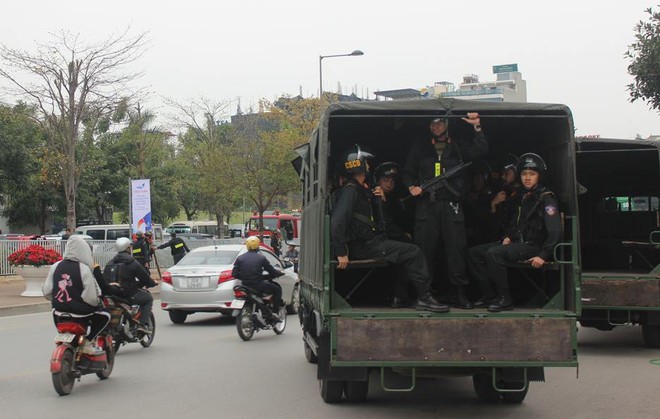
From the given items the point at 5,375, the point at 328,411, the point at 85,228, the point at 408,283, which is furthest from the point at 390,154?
the point at 85,228

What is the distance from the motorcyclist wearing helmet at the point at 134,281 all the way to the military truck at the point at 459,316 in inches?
141

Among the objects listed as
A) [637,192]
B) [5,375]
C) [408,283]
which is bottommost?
[5,375]

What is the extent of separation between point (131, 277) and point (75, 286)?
2.65m

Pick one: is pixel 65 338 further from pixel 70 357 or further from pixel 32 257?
pixel 32 257

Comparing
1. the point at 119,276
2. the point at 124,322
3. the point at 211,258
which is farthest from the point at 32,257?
the point at 119,276

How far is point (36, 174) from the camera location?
45.6 m

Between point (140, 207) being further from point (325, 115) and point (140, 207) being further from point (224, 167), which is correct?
point (325, 115)

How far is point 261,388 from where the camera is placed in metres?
9.22

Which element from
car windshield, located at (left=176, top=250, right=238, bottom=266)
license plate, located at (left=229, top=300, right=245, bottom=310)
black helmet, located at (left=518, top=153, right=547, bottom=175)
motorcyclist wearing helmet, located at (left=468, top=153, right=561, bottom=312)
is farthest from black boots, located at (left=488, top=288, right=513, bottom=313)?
car windshield, located at (left=176, top=250, right=238, bottom=266)

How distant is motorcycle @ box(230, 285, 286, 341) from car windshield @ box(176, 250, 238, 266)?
282 centimetres

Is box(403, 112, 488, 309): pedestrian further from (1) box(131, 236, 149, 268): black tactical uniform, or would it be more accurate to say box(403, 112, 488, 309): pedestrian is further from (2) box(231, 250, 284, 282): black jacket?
(1) box(131, 236, 149, 268): black tactical uniform

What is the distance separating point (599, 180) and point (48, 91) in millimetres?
20277

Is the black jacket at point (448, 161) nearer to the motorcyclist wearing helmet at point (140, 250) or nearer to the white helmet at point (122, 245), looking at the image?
the white helmet at point (122, 245)

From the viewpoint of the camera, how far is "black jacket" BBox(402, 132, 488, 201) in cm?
793
